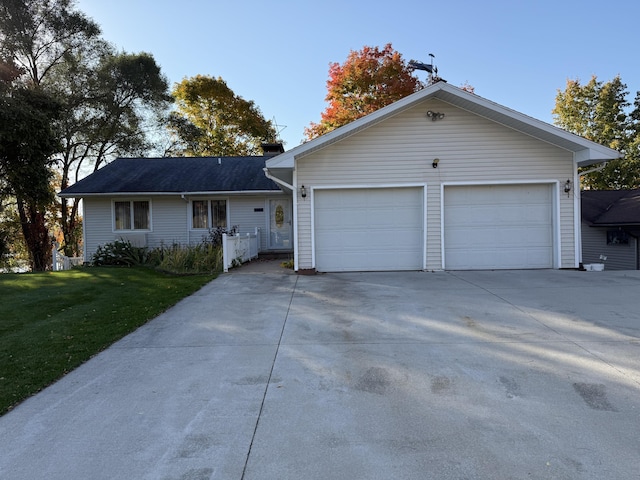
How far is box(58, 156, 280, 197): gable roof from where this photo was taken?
14680mm

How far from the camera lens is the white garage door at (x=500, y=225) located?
32.6 feet

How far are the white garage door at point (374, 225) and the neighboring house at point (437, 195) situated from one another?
3cm

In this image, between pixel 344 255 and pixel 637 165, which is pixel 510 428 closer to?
pixel 344 255

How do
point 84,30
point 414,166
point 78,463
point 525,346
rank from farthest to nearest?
point 84,30 < point 414,166 < point 525,346 < point 78,463

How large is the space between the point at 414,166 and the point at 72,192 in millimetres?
12325

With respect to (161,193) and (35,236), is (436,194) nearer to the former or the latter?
(161,193)

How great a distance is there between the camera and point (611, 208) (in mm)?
16828

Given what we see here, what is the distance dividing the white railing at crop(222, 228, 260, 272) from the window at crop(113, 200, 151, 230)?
4.40 m

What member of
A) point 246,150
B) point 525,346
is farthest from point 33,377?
point 246,150

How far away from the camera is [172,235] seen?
15148 millimetres

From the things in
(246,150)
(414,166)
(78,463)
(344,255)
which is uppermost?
(246,150)

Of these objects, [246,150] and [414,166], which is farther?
[246,150]

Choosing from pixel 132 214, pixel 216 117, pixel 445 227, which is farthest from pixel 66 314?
pixel 216 117

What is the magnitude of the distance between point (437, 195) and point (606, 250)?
1147 cm
